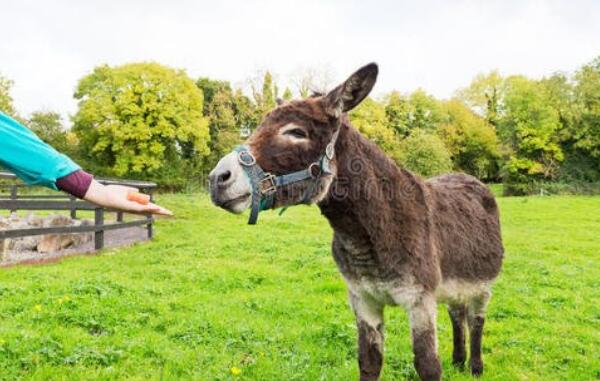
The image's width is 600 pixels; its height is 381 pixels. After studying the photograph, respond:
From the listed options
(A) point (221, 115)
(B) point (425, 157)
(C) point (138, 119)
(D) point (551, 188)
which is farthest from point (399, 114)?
(C) point (138, 119)

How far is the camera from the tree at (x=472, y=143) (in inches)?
2041

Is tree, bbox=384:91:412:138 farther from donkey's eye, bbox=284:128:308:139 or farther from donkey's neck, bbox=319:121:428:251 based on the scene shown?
donkey's eye, bbox=284:128:308:139

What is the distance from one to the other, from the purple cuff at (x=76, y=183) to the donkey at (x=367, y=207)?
3.72ft

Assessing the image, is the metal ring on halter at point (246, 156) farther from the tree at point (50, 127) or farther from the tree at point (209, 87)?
the tree at point (209, 87)

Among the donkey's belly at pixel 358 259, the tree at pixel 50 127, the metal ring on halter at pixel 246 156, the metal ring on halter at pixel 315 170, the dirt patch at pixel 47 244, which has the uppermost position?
the tree at pixel 50 127

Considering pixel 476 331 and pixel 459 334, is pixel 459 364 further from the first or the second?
pixel 476 331

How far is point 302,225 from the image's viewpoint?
16344 mm

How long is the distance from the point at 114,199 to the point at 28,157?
318 mm

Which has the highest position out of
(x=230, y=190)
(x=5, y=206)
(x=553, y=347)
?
(x=230, y=190)

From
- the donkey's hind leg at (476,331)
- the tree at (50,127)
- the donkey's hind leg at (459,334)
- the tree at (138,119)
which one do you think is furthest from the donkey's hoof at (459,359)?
the tree at (50,127)

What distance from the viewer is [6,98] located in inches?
1519

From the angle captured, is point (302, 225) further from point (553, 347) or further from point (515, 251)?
point (553, 347)

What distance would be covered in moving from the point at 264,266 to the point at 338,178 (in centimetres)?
665

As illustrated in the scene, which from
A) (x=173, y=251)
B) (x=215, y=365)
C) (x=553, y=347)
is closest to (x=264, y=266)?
(x=173, y=251)
